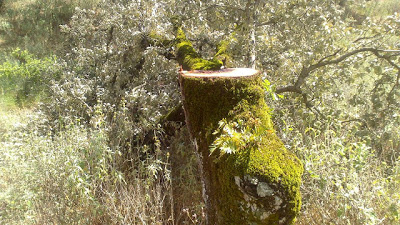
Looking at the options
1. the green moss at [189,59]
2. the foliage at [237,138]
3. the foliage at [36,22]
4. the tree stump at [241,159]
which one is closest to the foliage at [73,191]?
the tree stump at [241,159]

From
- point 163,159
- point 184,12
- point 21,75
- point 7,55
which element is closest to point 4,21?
point 7,55

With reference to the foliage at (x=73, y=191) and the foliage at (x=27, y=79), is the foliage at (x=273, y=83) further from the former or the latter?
the foliage at (x=27, y=79)

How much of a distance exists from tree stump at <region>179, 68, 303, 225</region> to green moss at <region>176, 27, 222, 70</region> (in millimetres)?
755

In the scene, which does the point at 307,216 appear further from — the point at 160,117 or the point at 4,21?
the point at 4,21

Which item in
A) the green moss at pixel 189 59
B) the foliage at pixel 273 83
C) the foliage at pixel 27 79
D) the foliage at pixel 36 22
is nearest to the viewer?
the foliage at pixel 273 83

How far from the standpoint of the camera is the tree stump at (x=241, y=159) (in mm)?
1841

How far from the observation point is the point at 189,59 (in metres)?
3.57

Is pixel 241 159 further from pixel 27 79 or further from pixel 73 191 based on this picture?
pixel 27 79

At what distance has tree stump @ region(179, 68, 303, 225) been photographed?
1841 millimetres

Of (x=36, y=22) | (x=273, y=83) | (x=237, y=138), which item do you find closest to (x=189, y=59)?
(x=273, y=83)

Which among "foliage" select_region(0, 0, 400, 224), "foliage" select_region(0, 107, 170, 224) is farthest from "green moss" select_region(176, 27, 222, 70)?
"foliage" select_region(0, 107, 170, 224)

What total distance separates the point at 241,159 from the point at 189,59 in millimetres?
1970

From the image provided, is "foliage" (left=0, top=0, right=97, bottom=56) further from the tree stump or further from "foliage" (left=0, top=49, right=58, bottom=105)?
the tree stump

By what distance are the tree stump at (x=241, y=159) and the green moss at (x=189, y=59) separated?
2.48ft
